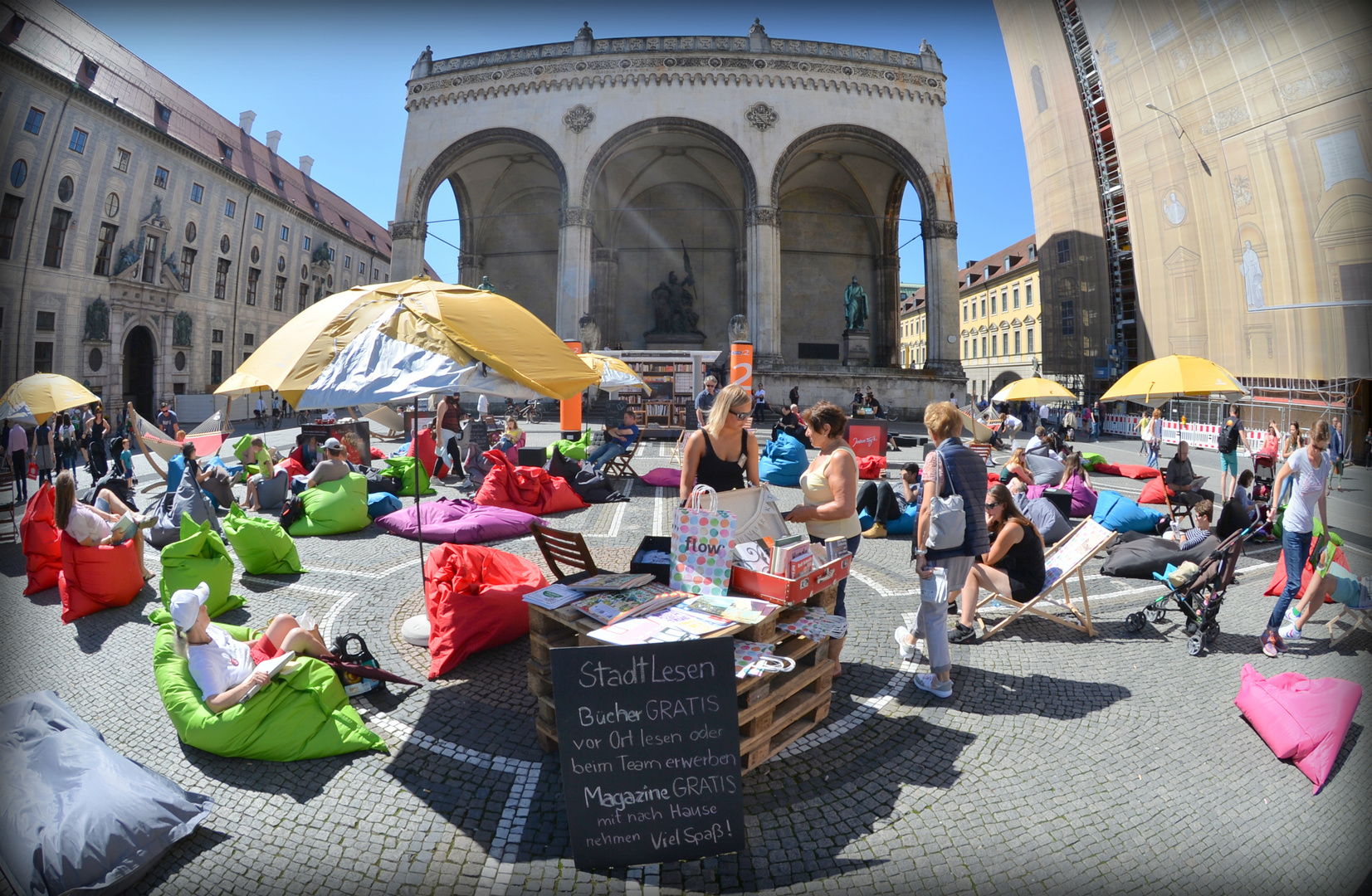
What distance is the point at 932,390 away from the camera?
1101 inches

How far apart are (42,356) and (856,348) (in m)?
33.5

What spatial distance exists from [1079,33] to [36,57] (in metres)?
39.6

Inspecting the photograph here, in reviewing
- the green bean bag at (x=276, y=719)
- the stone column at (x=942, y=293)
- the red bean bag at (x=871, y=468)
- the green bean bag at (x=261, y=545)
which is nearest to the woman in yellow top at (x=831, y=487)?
the green bean bag at (x=276, y=719)

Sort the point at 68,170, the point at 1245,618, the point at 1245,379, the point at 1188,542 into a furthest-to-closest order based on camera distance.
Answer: the point at 68,170, the point at 1245,379, the point at 1188,542, the point at 1245,618

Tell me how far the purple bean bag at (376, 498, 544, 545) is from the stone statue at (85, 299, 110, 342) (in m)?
29.3

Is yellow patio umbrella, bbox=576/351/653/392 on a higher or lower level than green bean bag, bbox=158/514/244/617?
higher

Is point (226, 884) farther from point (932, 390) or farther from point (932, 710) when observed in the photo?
point (932, 390)

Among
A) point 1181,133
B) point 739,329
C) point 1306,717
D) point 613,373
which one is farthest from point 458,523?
point 1181,133

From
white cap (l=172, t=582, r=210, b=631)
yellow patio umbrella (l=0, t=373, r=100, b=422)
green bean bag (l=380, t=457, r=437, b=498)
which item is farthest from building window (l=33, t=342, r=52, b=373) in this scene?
white cap (l=172, t=582, r=210, b=631)

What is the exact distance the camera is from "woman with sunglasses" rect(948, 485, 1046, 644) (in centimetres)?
524

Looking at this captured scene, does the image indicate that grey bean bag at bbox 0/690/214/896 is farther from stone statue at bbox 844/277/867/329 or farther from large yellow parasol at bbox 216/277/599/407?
stone statue at bbox 844/277/867/329

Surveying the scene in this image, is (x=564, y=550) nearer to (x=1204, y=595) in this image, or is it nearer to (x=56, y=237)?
(x=1204, y=595)

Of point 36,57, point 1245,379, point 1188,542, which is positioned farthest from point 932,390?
point 36,57

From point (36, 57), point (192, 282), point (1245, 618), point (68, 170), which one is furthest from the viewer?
point (192, 282)
